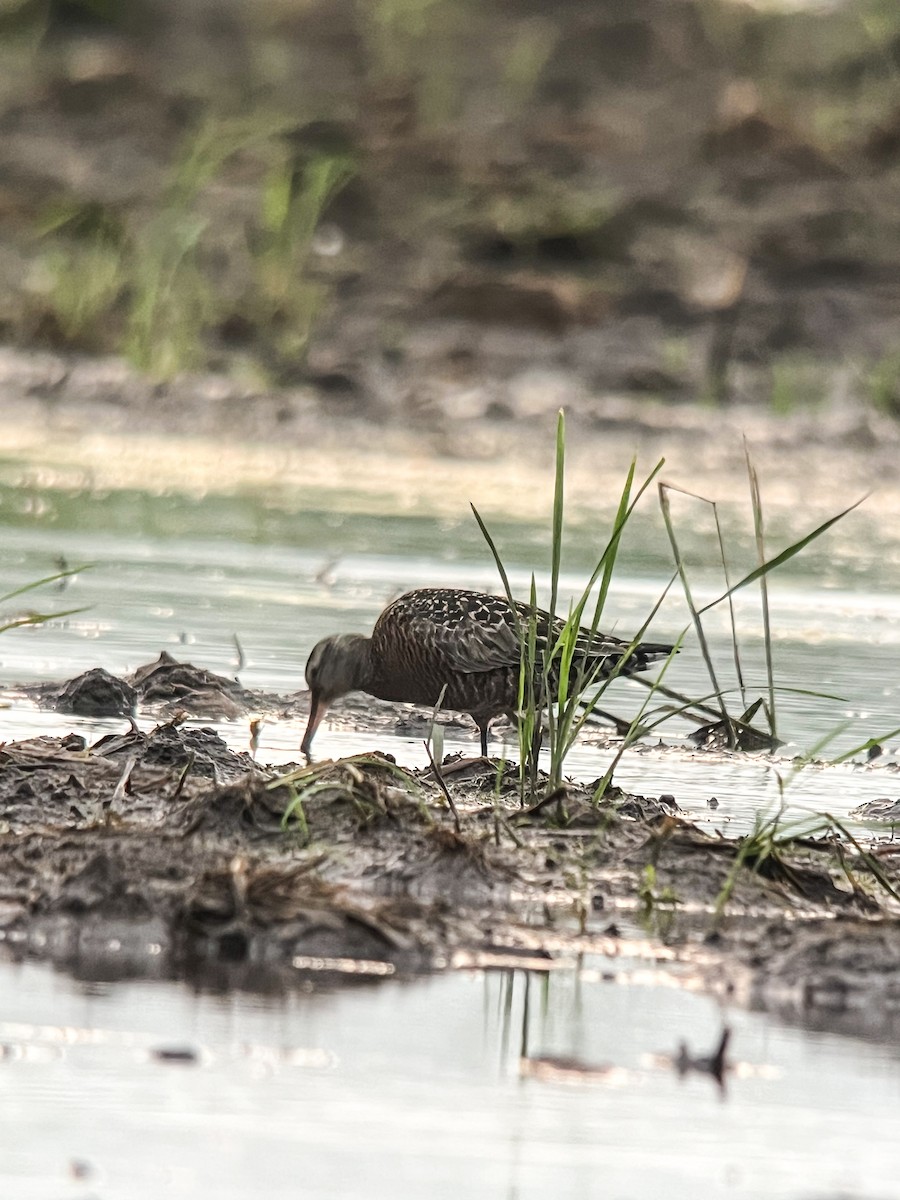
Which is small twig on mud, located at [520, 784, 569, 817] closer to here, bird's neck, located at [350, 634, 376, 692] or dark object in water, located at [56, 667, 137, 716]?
bird's neck, located at [350, 634, 376, 692]

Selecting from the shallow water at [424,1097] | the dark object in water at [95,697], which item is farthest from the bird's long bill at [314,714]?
the shallow water at [424,1097]

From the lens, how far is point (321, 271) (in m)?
19.0

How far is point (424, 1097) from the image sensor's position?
329 cm

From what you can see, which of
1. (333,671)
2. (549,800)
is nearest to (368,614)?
(333,671)

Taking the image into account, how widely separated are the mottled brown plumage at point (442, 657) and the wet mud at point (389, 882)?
39.6 inches

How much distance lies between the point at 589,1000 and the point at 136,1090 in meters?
0.85

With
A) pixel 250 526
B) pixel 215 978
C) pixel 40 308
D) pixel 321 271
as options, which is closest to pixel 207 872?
pixel 215 978

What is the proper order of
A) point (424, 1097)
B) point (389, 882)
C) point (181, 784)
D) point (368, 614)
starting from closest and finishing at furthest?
point (424, 1097)
point (389, 882)
point (181, 784)
point (368, 614)

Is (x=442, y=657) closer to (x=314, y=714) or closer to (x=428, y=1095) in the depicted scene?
(x=314, y=714)

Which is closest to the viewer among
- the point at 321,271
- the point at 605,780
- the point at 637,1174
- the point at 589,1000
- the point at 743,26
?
the point at 637,1174

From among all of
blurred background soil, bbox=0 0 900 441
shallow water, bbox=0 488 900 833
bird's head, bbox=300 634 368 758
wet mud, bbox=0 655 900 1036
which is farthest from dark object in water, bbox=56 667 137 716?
blurred background soil, bbox=0 0 900 441

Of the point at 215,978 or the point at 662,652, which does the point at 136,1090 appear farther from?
the point at 662,652

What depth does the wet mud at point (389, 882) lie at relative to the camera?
3996mm

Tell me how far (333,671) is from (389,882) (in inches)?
90.3
